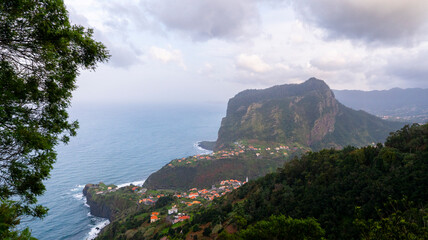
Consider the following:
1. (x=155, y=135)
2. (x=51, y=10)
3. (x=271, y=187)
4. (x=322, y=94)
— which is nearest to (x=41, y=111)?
(x=51, y=10)

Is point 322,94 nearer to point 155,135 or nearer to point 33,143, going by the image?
point 155,135

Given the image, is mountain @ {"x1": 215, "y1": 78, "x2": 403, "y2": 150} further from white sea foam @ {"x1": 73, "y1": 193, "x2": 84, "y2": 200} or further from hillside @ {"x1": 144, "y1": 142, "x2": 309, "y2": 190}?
white sea foam @ {"x1": 73, "y1": 193, "x2": 84, "y2": 200}

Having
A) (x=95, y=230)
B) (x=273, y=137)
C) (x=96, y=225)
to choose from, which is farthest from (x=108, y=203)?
(x=273, y=137)

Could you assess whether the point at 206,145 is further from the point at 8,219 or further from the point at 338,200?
the point at 8,219

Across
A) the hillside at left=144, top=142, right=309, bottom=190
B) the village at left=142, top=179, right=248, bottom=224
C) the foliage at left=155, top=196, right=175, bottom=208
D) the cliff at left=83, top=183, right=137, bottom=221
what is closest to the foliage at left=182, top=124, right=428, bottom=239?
the village at left=142, top=179, right=248, bottom=224

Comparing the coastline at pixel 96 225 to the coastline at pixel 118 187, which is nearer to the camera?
the coastline at pixel 96 225

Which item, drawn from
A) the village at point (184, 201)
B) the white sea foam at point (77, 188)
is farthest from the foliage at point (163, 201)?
the white sea foam at point (77, 188)

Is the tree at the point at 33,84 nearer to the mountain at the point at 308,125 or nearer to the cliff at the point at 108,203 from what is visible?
the cliff at the point at 108,203
